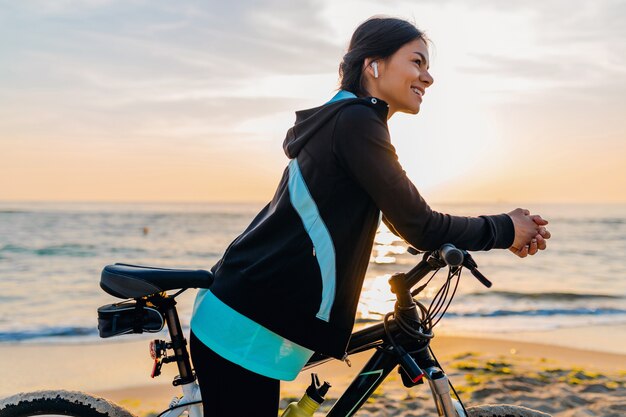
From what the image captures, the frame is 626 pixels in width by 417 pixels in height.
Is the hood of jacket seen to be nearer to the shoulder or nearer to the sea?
the shoulder

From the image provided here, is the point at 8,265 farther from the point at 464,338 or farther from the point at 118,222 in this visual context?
the point at 118,222

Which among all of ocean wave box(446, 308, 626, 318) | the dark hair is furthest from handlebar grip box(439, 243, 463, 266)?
ocean wave box(446, 308, 626, 318)

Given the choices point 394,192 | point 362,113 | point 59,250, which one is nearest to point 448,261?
point 394,192

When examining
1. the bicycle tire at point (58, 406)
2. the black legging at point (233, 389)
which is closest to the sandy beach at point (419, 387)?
the bicycle tire at point (58, 406)

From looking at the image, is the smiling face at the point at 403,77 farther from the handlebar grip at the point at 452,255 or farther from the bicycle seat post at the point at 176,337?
the bicycle seat post at the point at 176,337

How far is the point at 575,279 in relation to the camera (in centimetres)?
1788

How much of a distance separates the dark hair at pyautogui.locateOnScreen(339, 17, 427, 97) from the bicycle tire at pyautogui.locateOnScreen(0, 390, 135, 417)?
1.64 m

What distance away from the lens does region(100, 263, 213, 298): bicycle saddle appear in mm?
2158

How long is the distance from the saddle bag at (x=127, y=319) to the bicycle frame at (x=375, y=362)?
59 millimetres

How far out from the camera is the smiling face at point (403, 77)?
6.83 feet

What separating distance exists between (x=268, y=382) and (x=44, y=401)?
1.03 meters

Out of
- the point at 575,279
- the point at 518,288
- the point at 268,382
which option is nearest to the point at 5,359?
the point at 268,382

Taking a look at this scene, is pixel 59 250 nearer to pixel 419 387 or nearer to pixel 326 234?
pixel 419 387

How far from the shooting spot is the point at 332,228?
195 cm
